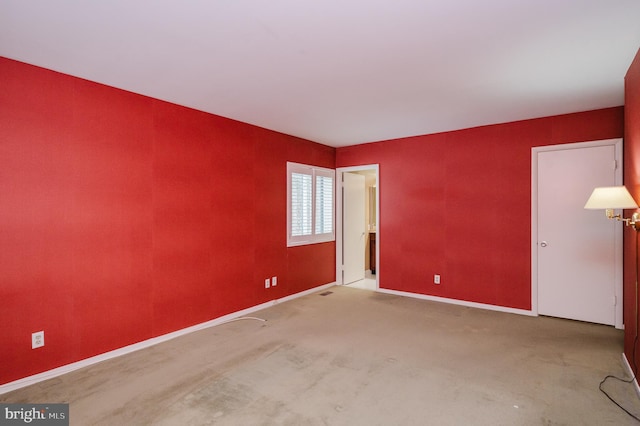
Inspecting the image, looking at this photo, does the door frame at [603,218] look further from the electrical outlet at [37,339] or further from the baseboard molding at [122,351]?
the electrical outlet at [37,339]

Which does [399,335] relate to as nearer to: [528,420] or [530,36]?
[528,420]

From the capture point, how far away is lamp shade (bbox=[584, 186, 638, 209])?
2.47 m

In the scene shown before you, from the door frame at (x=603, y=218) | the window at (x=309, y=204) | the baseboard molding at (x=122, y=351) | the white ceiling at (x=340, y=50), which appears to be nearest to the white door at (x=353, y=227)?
the window at (x=309, y=204)

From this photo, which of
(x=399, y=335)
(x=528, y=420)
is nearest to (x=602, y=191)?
(x=528, y=420)

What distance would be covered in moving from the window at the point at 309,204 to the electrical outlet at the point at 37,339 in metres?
3.09

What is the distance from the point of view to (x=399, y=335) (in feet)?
12.2

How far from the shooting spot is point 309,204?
556cm

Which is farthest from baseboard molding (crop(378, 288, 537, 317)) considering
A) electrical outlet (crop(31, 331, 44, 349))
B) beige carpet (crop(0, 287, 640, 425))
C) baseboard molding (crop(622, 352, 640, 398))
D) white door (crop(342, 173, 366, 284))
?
electrical outlet (crop(31, 331, 44, 349))

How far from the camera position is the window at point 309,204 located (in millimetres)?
5219

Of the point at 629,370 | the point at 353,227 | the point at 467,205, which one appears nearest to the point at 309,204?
the point at 353,227

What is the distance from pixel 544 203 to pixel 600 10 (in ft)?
9.10

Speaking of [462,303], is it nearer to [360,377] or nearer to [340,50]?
[360,377]

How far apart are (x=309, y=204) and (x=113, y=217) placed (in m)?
3.00

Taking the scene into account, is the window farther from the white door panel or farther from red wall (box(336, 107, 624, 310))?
the white door panel
